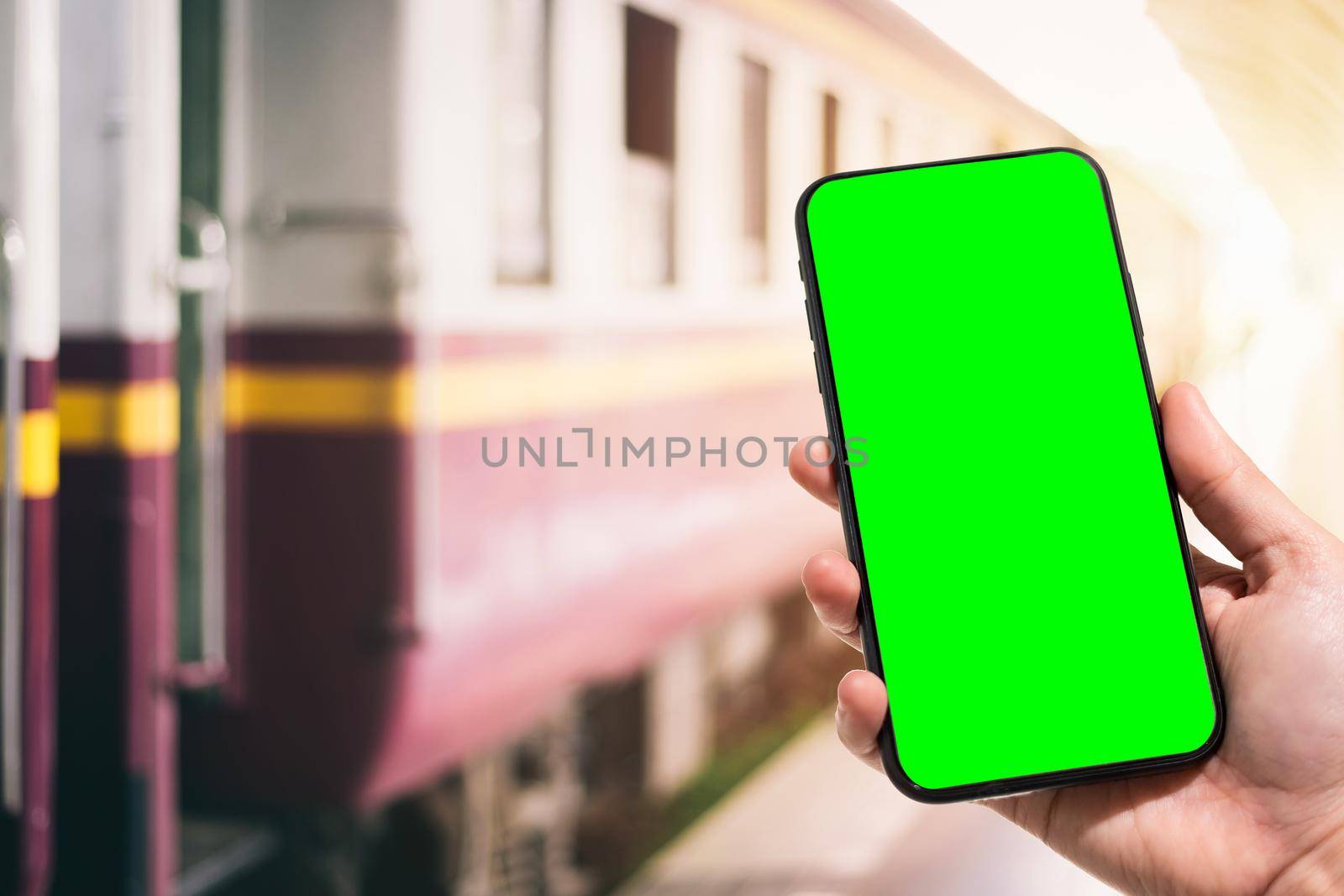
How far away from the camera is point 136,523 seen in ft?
7.47

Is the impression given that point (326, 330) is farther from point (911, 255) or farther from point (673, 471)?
point (911, 255)

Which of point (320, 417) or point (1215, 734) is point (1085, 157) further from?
point (320, 417)

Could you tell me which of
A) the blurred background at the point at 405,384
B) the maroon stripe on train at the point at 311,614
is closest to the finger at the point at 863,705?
the blurred background at the point at 405,384

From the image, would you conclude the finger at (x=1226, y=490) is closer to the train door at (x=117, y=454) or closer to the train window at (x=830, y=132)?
the train door at (x=117, y=454)

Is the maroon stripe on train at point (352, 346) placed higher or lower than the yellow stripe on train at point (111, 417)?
higher

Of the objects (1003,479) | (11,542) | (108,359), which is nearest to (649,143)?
(108,359)

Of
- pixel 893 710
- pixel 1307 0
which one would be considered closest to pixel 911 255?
pixel 893 710

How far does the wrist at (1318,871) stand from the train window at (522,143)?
5.52 feet

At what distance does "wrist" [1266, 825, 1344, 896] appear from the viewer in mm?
1310

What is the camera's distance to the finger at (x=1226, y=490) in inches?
53.1

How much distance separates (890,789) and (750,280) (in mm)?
1306

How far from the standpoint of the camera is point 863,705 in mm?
1241

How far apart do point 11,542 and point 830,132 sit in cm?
262

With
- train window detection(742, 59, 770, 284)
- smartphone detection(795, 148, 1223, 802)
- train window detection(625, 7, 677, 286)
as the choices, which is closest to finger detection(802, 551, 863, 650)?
smartphone detection(795, 148, 1223, 802)
